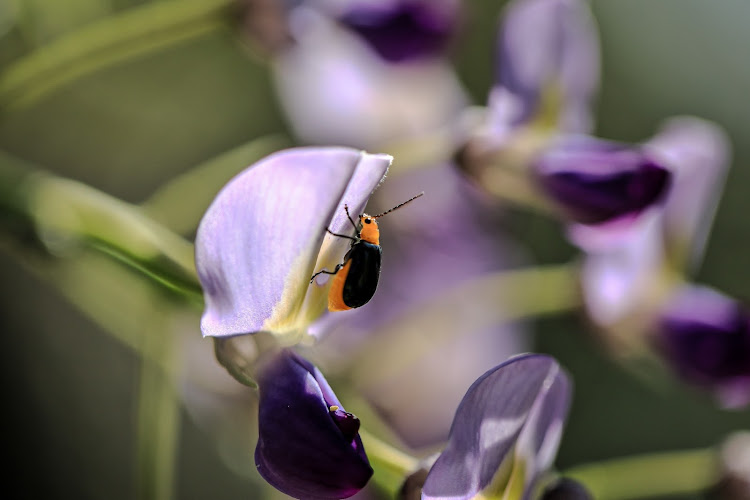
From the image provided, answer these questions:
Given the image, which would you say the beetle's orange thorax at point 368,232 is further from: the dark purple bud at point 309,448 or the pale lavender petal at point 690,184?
the pale lavender petal at point 690,184

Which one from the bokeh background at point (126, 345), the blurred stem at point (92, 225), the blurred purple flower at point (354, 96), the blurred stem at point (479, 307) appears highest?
the blurred stem at point (92, 225)

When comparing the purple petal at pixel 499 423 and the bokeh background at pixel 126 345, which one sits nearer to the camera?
the purple petal at pixel 499 423

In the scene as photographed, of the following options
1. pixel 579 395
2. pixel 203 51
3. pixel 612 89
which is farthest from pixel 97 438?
pixel 612 89

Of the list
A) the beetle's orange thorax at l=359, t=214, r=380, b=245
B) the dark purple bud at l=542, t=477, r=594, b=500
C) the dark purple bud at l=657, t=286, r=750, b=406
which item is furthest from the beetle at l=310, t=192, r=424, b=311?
the dark purple bud at l=657, t=286, r=750, b=406

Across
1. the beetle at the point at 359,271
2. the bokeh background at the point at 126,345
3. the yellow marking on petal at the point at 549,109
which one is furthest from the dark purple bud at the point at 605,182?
the bokeh background at the point at 126,345

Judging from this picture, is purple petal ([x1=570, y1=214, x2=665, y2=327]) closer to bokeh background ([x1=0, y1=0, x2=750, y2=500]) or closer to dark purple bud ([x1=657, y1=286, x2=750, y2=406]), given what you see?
dark purple bud ([x1=657, y1=286, x2=750, y2=406])

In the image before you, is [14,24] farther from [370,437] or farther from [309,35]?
[370,437]
